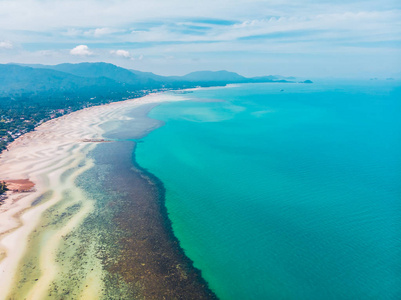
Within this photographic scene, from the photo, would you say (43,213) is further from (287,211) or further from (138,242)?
(287,211)

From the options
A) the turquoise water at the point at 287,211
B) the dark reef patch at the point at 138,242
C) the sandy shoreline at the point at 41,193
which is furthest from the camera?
the sandy shoreline at the point at 41,193

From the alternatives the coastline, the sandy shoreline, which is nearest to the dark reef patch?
the coastline

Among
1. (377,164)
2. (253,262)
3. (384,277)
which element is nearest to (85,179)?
(253,262)

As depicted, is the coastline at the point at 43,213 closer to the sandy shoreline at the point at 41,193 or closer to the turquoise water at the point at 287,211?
the sandy shoreline at the point at 41,193

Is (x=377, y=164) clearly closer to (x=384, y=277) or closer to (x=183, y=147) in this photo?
(x=384, y=277)

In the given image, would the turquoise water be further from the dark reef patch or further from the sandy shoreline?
the sandy shoreline

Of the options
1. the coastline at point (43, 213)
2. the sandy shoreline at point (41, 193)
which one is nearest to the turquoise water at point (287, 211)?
the coastline at point (43, 213)
